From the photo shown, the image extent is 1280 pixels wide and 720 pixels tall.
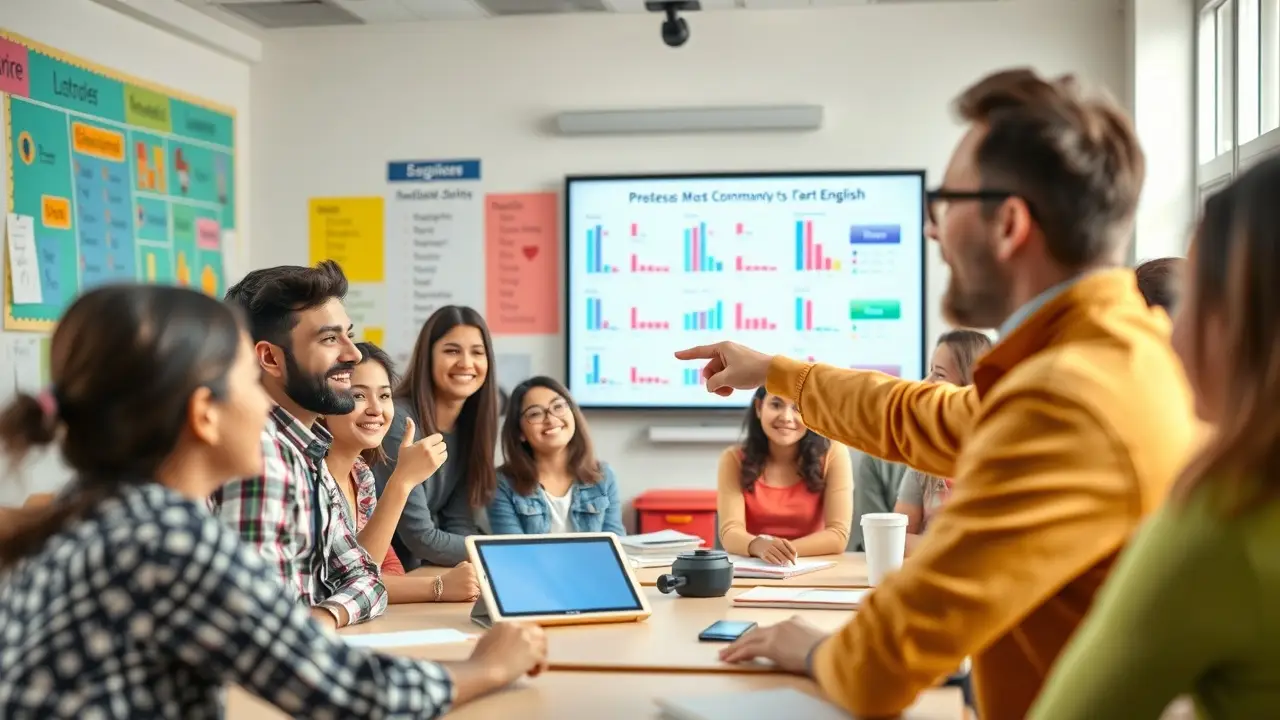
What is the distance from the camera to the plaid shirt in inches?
78.9

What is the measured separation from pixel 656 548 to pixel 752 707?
61.8 inches

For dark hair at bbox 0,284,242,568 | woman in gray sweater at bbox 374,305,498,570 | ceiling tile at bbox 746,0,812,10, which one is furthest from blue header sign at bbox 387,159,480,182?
dark hair at bbox 0,284,242,568

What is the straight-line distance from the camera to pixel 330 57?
5664 mm

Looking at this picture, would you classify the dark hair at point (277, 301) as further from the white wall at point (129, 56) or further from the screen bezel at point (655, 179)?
the screen bezel at point (655, 179)

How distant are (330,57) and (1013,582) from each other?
4945mm

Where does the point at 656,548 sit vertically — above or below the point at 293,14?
below

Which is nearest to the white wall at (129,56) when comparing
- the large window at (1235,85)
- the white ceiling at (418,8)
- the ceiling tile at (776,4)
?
the white ceiling at (418,8)

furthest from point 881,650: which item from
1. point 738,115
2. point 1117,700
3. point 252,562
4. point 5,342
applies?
point 738,115

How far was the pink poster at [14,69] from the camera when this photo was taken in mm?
4156

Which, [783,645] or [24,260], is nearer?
[783,645]

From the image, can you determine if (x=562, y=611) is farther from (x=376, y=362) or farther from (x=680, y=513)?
(x=680, y=513)

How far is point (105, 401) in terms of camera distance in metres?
1.30

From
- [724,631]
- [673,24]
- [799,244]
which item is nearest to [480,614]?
[724,631]

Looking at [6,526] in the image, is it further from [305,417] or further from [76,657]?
[305,417]
